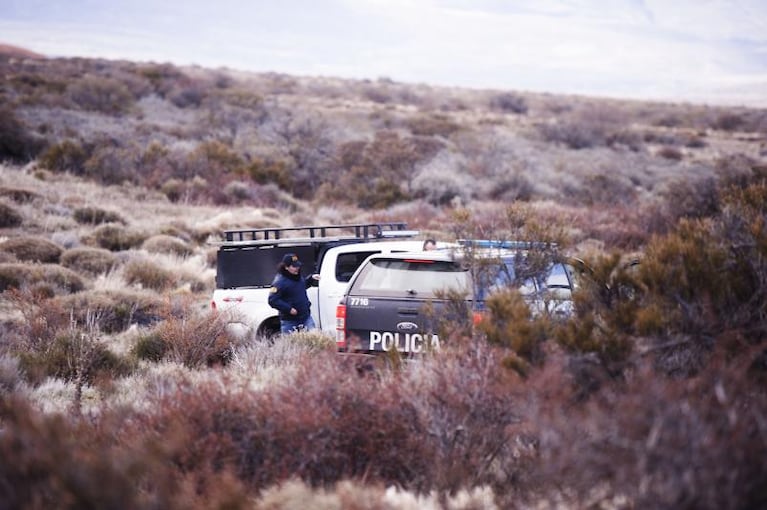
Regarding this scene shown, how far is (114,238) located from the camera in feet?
66.3

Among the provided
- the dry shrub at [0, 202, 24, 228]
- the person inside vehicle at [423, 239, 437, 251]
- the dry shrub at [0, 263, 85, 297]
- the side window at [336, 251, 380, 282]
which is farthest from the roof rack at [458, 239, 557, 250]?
the dry shrub at [0, 202, 24, 228]

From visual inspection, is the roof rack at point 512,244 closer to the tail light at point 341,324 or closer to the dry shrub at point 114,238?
the tail light at point 341,324

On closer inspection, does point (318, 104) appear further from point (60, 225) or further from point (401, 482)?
point (401, 482)

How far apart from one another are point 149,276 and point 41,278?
2204 millimetres

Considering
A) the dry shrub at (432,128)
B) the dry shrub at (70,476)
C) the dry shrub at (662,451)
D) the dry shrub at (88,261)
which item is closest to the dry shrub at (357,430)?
the dry shrub at (70,476)

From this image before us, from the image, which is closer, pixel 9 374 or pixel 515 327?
pixel 515 327

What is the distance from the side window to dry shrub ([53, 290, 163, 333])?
4004mm

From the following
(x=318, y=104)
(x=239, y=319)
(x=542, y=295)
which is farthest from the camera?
(x=318, y=104)

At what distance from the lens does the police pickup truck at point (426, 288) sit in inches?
312

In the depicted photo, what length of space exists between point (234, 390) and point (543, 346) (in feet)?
8.59

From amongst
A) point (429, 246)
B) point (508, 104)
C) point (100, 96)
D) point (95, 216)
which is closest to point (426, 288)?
point (429, 246)

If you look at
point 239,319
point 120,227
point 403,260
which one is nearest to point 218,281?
point 239,319

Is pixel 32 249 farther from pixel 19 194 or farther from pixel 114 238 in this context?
pixel 19 194

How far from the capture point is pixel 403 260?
28.8 feet
